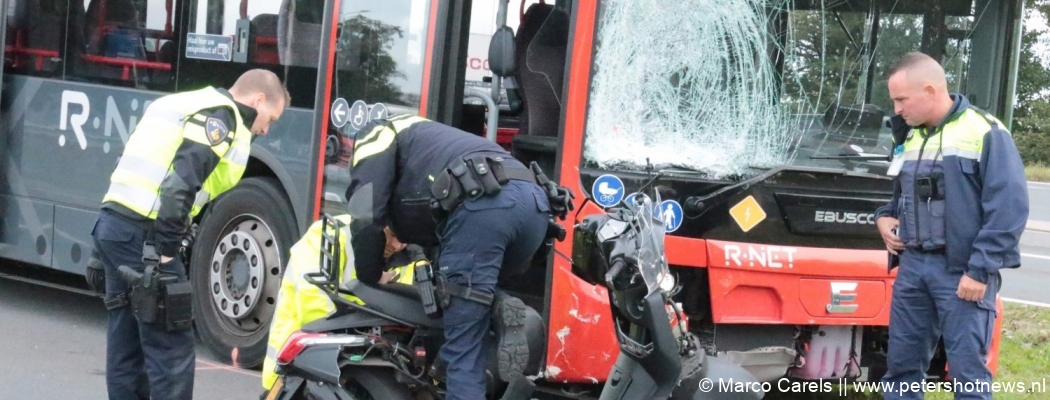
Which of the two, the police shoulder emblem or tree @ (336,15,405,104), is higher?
tree @ (336,15,405,104)

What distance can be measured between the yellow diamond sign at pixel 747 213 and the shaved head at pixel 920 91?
2.58 feet

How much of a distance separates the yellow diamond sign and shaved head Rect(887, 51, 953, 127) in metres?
0.79

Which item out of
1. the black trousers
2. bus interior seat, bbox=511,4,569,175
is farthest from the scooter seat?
bus interior seat, bbox=511,4,569,175

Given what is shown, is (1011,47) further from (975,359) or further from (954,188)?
(975,359)

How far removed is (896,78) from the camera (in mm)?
5520

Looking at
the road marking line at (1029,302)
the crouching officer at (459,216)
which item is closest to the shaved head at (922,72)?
the crouching officer at (459,216)

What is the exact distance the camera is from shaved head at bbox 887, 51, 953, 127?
18.0 ft

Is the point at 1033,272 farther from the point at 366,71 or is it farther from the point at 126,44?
the point at 126,44

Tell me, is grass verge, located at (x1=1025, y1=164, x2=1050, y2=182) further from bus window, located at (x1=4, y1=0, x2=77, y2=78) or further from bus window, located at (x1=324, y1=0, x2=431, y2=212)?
bus window, located at (x1=324, y1=0, x2=431, y2=212)

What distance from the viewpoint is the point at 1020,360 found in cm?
816

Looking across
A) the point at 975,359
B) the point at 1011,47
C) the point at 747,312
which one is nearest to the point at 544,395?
the point at 747,312

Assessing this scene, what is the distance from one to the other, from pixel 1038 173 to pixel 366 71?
27.9m

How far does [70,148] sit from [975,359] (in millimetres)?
5664

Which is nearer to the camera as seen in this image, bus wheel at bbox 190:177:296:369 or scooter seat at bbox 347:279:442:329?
scooter seat at bbox 347:279:442:329
